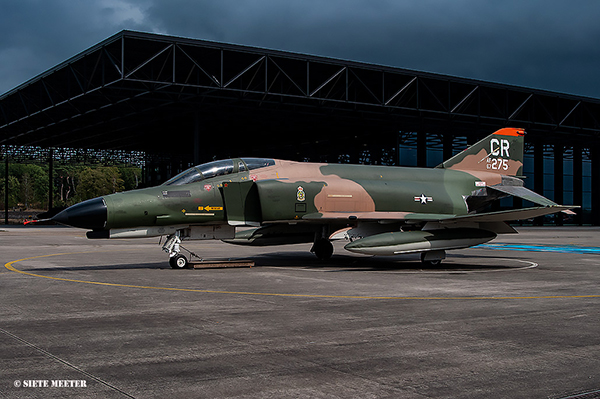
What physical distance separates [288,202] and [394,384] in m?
10.5

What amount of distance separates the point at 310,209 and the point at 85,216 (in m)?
5.82

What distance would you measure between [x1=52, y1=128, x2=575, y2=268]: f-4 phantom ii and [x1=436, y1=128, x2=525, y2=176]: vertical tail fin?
1.10m

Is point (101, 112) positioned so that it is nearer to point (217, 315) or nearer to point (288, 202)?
point (288, 202)

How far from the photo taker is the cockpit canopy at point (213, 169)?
14719mm

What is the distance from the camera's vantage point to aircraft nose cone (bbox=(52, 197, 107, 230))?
496 inches

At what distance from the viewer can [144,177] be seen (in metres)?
86.2

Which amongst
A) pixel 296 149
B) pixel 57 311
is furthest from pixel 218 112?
pixel 57 311

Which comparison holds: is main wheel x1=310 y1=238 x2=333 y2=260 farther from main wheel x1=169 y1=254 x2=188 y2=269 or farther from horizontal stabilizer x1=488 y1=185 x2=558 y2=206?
horizontal stabilizer x1=488 y1=185 x2=558 y2=206

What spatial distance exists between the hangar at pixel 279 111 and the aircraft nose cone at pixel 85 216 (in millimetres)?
20242

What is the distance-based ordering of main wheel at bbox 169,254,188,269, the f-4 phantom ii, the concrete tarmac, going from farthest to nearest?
main wheel at bbox 169,254,188,269
the f-4 phantom ii
the concrete tarmac

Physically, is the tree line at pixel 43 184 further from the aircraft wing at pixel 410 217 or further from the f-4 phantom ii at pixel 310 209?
the aircraft wing at pixel 410 217

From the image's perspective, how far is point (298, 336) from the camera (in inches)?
255

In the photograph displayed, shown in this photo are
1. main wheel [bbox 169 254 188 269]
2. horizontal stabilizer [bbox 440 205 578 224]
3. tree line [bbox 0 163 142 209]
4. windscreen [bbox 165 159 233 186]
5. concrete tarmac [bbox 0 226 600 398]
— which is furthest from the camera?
tree line [bbox 0 163 142 209]

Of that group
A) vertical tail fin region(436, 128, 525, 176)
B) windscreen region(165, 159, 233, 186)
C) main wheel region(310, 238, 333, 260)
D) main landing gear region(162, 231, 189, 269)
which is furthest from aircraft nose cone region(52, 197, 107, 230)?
vertical tail fin region(436, 128, 525, 176)
